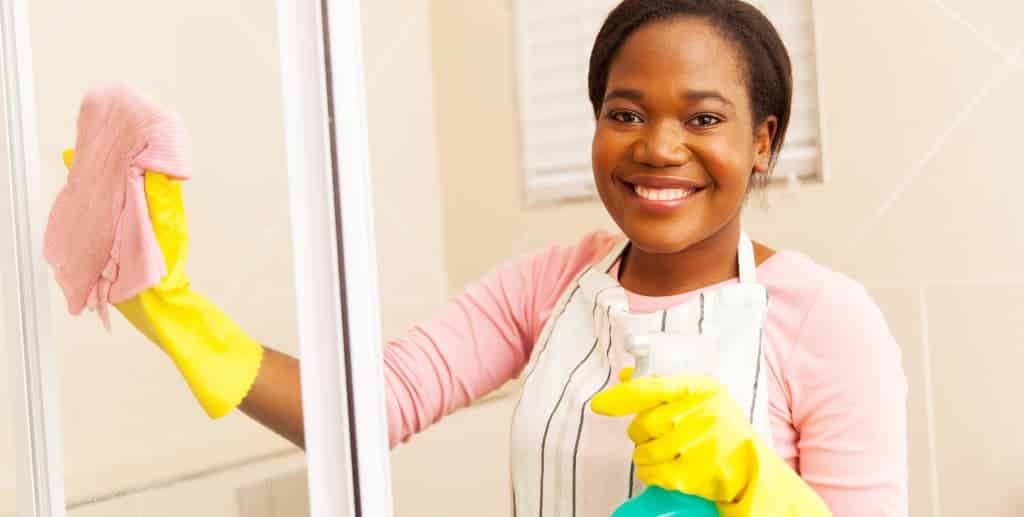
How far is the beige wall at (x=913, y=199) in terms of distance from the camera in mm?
791

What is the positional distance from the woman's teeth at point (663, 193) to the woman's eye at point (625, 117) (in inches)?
1.4

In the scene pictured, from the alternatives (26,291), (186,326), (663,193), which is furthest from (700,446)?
(26,291)

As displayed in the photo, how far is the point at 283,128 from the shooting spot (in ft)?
1.64

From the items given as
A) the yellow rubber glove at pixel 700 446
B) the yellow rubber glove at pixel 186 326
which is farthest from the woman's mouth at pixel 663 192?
the yellow rubber glove at pixel 186 326

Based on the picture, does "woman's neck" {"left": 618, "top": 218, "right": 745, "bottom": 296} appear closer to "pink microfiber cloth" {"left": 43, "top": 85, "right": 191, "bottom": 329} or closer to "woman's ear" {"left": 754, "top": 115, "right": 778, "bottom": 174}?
"woman's ear" {"left": 754, "top": 115, "right": 778, "bottom": 174}

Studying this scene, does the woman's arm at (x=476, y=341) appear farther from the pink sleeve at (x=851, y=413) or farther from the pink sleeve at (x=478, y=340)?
the pink sleeve at (x=851, y=413)

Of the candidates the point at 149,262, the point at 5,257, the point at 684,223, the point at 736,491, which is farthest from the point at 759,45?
the point at 5,257

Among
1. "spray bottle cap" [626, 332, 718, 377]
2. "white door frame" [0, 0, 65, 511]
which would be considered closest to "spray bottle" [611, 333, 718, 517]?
"spray bottle cap" [626, 332, 718, 377]

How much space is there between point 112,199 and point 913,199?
64 centimetres

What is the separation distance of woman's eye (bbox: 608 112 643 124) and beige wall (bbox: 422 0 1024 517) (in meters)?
0.30

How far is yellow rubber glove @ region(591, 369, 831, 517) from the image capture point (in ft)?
1.35

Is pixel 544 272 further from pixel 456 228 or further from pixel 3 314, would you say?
pixel 3 314

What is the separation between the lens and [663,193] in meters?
0.50

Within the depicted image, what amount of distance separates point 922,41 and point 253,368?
0.61m
